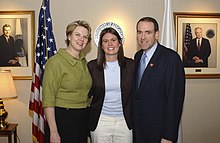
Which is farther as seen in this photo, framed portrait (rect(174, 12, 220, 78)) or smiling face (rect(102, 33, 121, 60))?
framed portrait (rect(174, 12, 220, 78))

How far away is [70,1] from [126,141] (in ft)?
6.45

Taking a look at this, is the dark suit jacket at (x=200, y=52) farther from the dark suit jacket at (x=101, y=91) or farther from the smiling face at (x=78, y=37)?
the smiling face at (x=78, y=37)

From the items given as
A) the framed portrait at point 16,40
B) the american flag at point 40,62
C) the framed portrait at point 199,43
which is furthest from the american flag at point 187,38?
the framed portrait at point 16,40

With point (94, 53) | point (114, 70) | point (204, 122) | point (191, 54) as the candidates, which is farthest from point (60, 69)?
point (204, 122)

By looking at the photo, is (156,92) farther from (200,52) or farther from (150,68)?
(200,52)

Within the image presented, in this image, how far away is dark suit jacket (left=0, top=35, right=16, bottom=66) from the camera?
3467mm

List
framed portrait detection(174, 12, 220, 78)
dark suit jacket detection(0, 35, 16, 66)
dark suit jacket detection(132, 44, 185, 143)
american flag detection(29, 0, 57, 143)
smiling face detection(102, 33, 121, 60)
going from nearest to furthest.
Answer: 1. dark suit jacket detection(132, 44, 185, 143)
2. smiling face detection(102, 33, 121, 60)
3. american flag detection(29, 0, 57, 143)
4. dark suit jacket detection(0, 35, 16, 66)
5. framed portrait detection(174, 12, 220, 78)

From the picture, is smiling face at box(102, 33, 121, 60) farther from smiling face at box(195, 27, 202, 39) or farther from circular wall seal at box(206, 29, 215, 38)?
circular wall seal at box(206, 29, 215, 38)

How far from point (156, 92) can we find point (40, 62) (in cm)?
145

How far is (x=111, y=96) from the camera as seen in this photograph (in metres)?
2.37

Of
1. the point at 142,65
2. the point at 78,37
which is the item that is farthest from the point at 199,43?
the point at 78,37

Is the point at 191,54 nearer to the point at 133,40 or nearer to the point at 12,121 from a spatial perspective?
the point at 133,40

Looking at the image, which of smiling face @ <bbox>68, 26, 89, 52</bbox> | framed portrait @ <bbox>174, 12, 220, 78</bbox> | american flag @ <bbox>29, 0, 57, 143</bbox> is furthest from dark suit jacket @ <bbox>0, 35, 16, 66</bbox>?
framed portrait @ <bbox>174, 12, 220, 78</bbox>

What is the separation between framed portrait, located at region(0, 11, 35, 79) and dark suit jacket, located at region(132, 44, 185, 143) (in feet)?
5.82
